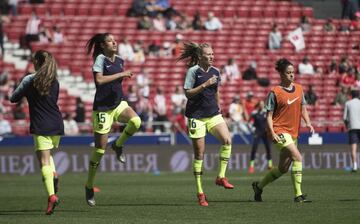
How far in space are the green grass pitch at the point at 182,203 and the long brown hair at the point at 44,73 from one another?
1.77m

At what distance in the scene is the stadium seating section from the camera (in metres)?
37.3

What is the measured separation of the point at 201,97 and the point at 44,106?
307 centimetres

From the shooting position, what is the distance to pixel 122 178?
26719 mm

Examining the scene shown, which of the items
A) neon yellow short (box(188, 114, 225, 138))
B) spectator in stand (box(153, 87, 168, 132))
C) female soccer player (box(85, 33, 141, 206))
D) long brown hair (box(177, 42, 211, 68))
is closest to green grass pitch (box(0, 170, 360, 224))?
female soccer player (box(85, 33, 141, 206))

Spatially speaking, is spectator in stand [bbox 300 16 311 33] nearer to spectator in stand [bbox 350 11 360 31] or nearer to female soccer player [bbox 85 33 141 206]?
spectator in stand [bbox 350 11 360 31]

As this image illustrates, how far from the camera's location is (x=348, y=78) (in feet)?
120

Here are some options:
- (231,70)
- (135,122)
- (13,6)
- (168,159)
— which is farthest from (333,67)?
(135,122)

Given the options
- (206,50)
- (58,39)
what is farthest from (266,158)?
(206,50)

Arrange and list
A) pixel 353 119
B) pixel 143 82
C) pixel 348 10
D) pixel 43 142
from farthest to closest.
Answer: pixel 348 10 → pixel 143 82 → pixel 353 119 → pixel 43 142

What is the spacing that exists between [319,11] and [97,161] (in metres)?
29.2

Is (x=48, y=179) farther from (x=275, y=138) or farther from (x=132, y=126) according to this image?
(x=275, y=138)

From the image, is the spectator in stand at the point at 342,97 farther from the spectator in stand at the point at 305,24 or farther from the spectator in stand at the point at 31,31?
the spectator in stand at the point at 31,31

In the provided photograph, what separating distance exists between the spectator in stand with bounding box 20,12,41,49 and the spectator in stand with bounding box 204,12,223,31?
265 inches

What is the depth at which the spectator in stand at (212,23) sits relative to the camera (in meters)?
40.2
